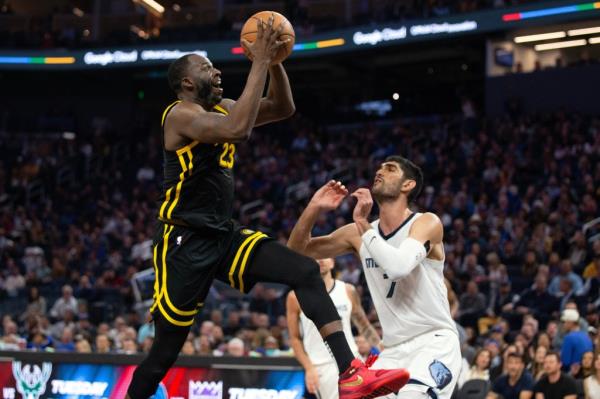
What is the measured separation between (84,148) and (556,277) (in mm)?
19574

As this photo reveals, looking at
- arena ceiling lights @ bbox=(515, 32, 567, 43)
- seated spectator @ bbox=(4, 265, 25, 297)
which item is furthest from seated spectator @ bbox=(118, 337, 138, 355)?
arena ceiling lights @ bbox=(515, 32, 567, 43)

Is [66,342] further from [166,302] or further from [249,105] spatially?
[249,105]

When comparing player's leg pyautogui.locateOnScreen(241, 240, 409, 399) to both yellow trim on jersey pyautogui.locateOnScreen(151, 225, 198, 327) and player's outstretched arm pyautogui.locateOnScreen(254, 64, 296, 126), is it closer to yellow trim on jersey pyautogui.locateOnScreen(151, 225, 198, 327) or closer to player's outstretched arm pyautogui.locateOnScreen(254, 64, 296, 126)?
yellow trim on jersey pyautogui.locateOnScreen(151, 225, 198, 327)

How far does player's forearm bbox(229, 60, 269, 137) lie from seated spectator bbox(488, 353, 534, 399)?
260 inches

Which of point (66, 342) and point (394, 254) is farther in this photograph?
point (66, 342)

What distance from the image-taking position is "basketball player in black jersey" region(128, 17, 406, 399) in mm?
5621

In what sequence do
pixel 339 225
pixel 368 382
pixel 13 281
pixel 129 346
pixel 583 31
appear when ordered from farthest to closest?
pixel 583 31 < pixel 13 281 < pixel 339 225 < pixel 129 346 < pixel 368 382

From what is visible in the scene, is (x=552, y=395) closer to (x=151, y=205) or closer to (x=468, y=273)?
(x=468, y=273)

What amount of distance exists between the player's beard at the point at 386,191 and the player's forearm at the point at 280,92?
2.68ft

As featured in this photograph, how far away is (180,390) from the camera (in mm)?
11141

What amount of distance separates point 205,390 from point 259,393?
2.05 ft

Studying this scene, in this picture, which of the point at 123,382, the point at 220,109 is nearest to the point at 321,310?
the point at 220,109

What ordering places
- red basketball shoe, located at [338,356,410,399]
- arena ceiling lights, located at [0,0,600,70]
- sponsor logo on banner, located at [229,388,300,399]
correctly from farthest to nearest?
arena ceiling lights, located at [0,0,600,70] < sponsor logo on banner, located at [229,388,300,399] < red basketball shoe, located at [338,356,410,399]

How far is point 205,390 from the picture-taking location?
436 inches
